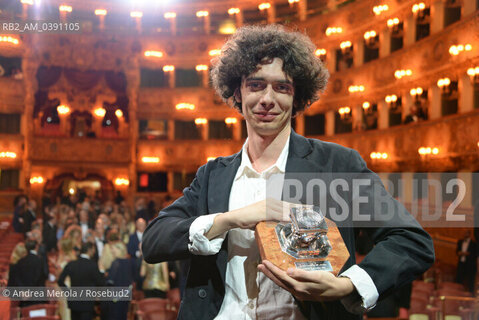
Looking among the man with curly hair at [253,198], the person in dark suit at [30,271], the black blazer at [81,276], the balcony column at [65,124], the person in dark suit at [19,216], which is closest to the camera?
the man with curly hair at [253,198]

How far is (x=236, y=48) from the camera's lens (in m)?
1.83

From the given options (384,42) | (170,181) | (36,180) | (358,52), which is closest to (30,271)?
(384,42)

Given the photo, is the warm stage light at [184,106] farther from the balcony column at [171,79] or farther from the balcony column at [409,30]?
the balcony column at [409,30]

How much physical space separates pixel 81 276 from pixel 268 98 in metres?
5.87

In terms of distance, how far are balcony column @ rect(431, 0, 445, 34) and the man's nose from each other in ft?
52.0

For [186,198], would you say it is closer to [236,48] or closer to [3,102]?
[236,48]

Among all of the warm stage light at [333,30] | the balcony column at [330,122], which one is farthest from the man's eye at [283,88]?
A: the balcony column at [330,122]

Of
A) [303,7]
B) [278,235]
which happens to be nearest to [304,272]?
[278,235]

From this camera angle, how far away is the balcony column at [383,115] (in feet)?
63.2

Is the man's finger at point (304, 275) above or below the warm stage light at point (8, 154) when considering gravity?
below

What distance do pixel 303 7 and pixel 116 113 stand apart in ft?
37.8

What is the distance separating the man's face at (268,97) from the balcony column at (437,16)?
1581cm

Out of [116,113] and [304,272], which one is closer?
[304,272]

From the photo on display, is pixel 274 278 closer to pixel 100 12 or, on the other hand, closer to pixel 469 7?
pixel 469 7
